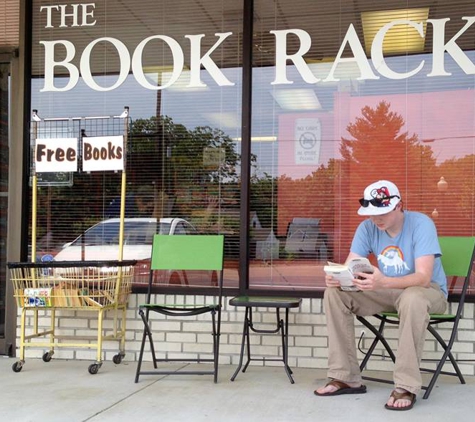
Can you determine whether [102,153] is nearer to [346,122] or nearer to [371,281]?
[346,122]

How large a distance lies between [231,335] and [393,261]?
1445 millimetres

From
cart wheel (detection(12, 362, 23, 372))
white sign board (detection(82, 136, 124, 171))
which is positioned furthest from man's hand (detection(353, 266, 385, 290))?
cart wheel (detection(12, 362, 23, 372))

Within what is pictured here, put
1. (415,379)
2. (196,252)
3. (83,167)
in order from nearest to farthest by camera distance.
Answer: (415,379) < (196,252) < (83,167)

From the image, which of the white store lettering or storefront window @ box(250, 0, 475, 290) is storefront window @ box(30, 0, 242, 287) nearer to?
the white store lettering

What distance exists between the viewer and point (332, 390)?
407cm

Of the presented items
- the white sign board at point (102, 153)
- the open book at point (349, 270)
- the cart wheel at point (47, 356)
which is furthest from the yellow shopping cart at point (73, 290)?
the open book at point (349, 270)

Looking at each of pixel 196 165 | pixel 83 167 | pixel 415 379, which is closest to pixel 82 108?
pixel 83 167

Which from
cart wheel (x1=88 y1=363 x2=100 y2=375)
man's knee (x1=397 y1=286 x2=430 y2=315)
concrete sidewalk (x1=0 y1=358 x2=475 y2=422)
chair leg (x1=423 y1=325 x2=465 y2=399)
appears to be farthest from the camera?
cart wheel (x1=88 y1=363 x2=100 y2=375)

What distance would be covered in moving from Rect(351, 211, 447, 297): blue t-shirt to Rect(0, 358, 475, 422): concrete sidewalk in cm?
74

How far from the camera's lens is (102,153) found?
5246 millimetres

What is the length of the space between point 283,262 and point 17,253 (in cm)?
209

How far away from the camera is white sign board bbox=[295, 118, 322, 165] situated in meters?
5.15

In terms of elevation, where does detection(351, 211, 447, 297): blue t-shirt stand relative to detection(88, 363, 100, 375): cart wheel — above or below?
above

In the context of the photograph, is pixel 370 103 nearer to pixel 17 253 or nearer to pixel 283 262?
pixel 283 262
